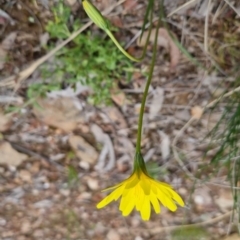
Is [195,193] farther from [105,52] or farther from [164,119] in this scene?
[105,52]

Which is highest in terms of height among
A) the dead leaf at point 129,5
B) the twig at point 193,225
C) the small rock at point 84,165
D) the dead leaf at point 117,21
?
the dead leaf at point 129,5

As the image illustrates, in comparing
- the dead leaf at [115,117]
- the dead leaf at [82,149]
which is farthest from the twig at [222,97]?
the dead leaf at [82,149]

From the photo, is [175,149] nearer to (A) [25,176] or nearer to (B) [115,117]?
(B) [115,117]

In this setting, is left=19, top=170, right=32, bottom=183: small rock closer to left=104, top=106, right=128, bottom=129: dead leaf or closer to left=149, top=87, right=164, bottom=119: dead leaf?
left=104, top=106, right=128, bottom=129: dead leaf

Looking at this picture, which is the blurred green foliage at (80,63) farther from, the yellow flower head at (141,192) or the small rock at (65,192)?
the yellow flower head at (141,192)

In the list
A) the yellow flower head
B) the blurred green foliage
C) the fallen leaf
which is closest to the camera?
the yellow flower head

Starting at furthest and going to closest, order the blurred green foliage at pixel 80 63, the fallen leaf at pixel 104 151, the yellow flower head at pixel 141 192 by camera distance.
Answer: the fallen leaf at pixel 104 151 → the blurred green foliage at pixel 80 63 → the yellow flower head at pixel 141 192

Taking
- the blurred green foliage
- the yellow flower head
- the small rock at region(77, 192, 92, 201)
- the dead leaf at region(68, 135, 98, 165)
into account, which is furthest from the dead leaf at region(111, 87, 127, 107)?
A: the yellow flower head
